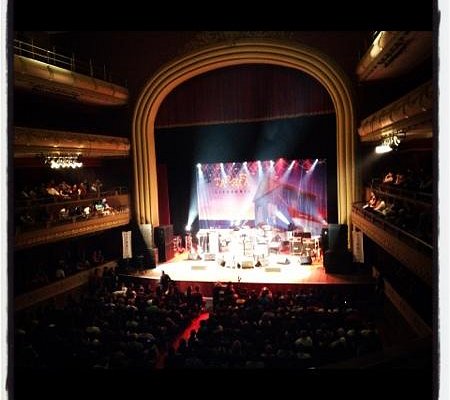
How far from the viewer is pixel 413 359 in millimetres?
5605

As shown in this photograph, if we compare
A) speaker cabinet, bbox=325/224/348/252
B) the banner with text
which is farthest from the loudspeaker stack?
the banner with text

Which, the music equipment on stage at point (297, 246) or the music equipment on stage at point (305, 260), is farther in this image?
the music equipment on stage at point (297, 246)

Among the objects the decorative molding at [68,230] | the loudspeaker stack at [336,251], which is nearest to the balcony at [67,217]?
the decorative molding at [68,230]

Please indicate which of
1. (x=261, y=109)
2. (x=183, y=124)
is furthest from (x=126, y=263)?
(x=261, y=109)

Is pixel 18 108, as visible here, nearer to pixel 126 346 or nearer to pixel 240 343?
pixel 126 346

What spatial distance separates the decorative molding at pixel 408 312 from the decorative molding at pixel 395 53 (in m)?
5.48

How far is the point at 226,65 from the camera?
56.2ft

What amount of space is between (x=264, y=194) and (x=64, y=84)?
8868 mm

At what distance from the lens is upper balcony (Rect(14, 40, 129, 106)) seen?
1177cm

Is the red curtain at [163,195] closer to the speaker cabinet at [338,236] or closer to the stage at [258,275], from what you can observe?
the stage at [258,275]

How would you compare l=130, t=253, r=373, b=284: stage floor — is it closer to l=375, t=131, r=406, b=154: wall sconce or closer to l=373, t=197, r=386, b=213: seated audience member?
l=373, t=197, r=386, b=213: seated audience member

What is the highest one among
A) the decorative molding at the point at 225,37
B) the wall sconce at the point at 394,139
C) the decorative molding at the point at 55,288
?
the decorative molding at the point at 225,37

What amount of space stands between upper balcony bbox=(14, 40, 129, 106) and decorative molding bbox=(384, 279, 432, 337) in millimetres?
10634

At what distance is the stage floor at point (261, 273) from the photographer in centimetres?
1344
